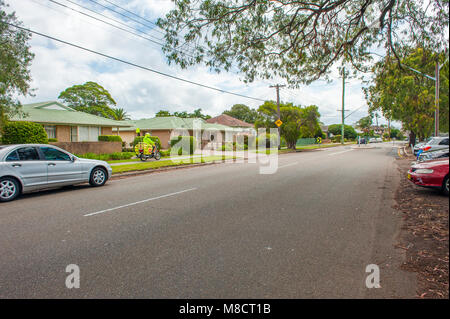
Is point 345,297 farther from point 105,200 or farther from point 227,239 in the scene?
point 105,200

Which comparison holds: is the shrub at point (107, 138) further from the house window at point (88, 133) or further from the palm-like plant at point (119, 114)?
the palm-like plant at point (119, 114)

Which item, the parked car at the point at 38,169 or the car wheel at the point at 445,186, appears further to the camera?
the car wheel at the point at 445,186

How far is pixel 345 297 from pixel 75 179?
9.08 m

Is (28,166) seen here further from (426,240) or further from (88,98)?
(88,98)

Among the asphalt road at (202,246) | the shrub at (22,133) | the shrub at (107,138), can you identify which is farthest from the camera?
the shrub at (107,138)

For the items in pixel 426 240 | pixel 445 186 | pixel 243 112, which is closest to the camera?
pixel 426 240

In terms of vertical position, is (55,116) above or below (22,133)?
above

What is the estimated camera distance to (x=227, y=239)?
4703mm

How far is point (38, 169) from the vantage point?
27.9ft

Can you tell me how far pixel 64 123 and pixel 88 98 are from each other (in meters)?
31.4

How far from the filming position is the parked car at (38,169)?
7.83m

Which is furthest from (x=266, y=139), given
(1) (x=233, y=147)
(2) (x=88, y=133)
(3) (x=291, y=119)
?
(2) (x=88, y=133)

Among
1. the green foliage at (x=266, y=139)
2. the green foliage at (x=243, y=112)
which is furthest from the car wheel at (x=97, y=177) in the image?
the green foliage at (x=243, y=112)

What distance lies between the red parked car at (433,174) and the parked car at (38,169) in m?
10.4
